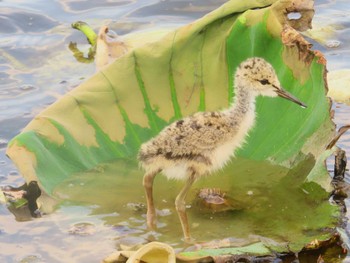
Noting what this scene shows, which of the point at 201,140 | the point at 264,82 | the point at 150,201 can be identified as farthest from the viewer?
the point at 264,82

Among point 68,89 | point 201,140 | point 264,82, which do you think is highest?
point 264,82

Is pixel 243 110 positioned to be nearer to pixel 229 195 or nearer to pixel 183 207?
pixel 229 195

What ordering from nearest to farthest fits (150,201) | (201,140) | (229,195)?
(201,140) → (150,201) → (229,195)

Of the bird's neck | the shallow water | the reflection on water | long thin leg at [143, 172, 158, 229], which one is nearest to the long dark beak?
the bird's neck

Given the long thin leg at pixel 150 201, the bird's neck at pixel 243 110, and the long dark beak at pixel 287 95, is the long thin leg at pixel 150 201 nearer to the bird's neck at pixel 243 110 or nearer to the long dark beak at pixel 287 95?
the bird's neck at pixel 243 110

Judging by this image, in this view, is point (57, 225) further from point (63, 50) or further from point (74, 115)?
point (63, 50)

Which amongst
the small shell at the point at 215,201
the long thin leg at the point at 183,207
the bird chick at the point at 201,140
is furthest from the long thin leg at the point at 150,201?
the small shell at the point at 215,201

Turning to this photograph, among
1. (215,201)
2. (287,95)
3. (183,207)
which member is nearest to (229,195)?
(215,201)

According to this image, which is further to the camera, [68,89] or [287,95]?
[68,89]
